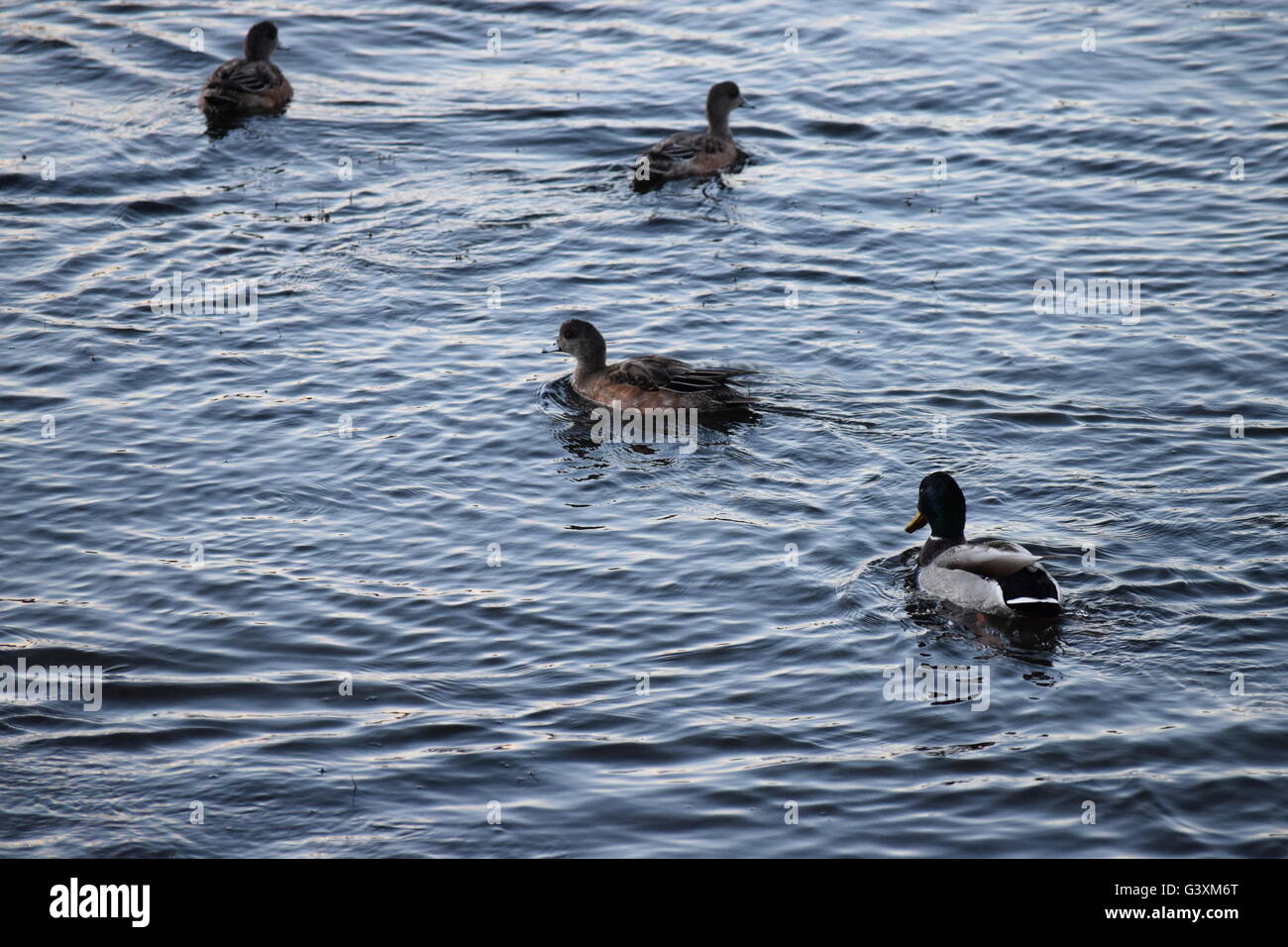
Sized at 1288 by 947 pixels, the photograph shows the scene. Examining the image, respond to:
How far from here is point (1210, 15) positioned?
25172 millimetres

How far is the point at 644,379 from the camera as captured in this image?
14820mm

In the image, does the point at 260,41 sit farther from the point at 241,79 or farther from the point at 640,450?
the point at 640,450

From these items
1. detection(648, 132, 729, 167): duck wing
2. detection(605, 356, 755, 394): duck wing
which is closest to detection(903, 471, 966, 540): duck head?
detection(605, 356, 755, 394): duck wing

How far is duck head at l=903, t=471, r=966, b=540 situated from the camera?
12.1m

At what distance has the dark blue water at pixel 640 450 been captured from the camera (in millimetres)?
9609

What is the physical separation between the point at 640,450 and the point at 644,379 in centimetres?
69

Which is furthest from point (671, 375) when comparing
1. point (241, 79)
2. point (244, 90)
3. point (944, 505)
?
point (241, 79)

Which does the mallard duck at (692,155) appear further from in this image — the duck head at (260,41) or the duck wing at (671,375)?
the duck head at (260,41)

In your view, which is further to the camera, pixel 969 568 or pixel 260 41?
pixel 260 41

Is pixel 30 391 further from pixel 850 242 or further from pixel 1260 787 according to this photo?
pixel 1260 787

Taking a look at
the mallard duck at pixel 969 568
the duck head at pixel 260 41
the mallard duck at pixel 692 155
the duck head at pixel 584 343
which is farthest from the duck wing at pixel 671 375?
the duck head at pixel 260 41

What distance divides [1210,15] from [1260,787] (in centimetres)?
1937

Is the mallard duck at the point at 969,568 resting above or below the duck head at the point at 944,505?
below

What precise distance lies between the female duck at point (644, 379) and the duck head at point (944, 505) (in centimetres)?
299
